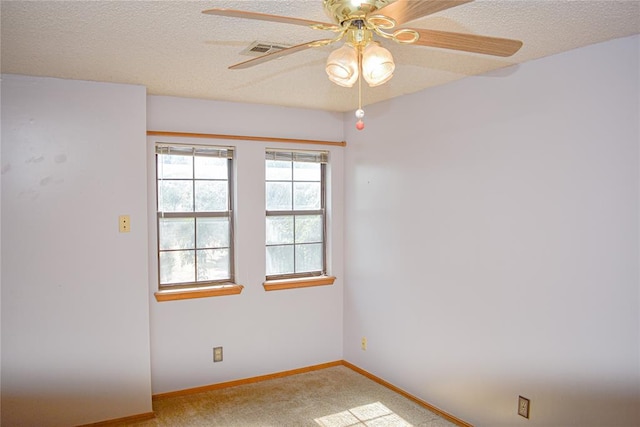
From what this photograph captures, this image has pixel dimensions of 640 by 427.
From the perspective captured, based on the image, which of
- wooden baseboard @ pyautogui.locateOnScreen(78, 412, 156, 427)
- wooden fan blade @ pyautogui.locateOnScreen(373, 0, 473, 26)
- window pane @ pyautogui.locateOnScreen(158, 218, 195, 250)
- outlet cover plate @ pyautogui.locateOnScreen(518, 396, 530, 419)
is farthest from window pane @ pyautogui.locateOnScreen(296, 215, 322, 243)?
wooden fan blade @ pyautogui.locateOnScreen(373, 0, 473, 26)

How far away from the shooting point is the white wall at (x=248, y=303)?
3688mm

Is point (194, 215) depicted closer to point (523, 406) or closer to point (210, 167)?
point (210, 167)

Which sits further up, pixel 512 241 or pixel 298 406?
pixel 512 241

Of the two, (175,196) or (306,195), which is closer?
(175,196)

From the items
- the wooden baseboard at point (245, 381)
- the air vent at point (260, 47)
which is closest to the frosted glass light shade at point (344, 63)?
the air vent at point (260, 47)

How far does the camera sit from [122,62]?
2705mm

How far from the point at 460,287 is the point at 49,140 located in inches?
109

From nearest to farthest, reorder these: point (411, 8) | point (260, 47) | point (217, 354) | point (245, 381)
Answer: point (411, 8), point (260, 47), point (217, 354), point (245, 381)

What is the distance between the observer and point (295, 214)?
4238 millimetres

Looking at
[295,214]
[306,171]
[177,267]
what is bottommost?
[177,267]

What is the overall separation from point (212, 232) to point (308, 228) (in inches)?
34.0

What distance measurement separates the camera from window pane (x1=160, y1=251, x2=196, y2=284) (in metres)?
3.76

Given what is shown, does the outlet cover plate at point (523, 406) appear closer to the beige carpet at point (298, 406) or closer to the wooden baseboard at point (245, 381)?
the beige carpet at point (298, 406)

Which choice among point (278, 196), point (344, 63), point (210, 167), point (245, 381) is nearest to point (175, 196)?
point (210, 167)
